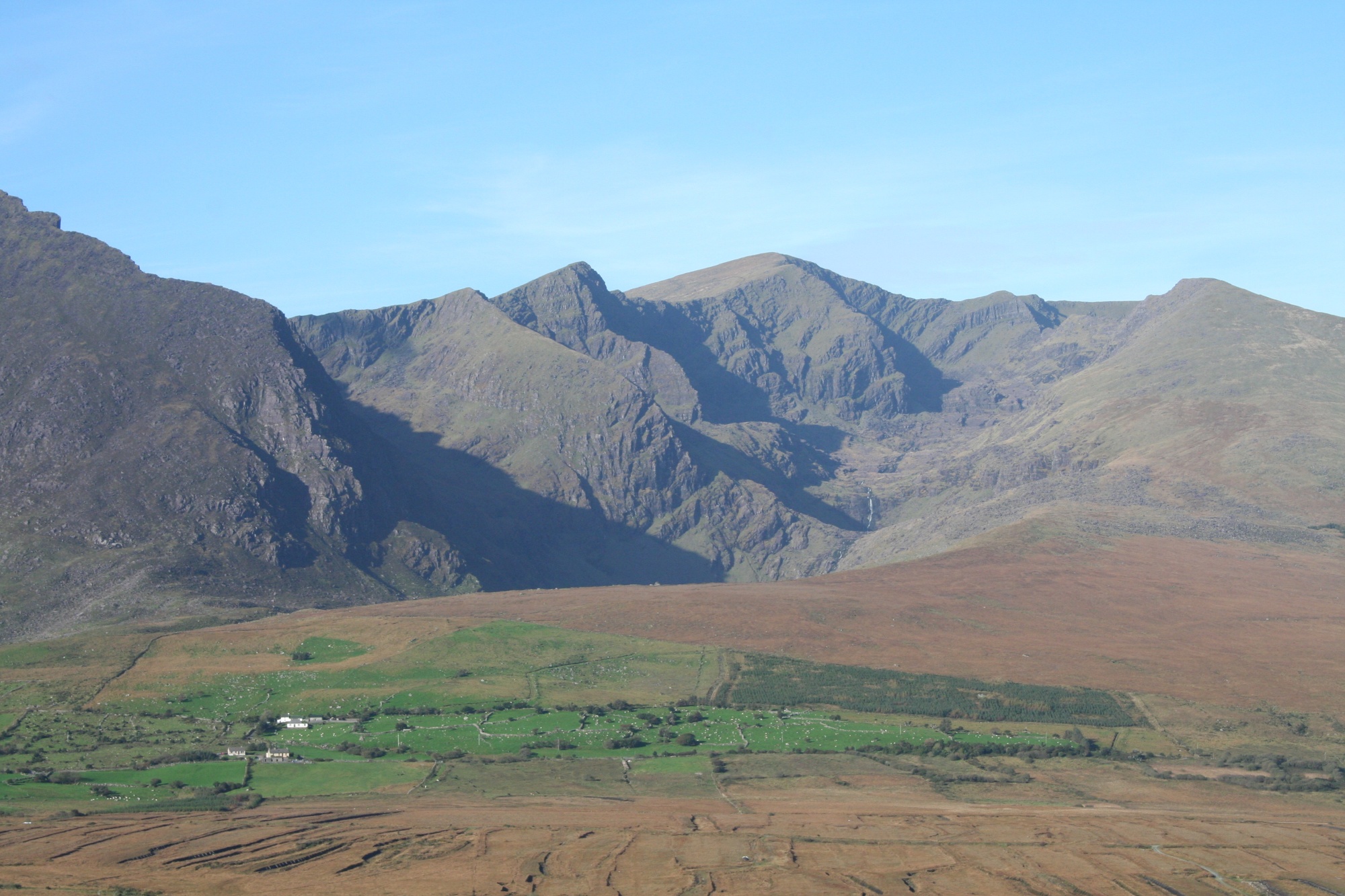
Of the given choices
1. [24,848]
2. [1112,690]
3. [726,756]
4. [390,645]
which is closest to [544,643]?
[390,645]

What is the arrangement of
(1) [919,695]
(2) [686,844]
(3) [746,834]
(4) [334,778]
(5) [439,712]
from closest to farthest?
→ (2) [686,844], (3) [746,834], (4) [334,778], (5) [439,712], (1) [919,695]

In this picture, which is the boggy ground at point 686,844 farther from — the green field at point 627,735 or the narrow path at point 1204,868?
the green field at point 627,735

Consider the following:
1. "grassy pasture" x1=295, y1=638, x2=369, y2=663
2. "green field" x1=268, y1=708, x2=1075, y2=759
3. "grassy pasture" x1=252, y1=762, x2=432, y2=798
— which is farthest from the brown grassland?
"grassy pasture" x1=295, y1=638, x2=369, y2=663

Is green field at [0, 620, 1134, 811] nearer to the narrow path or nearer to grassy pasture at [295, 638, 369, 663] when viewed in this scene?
grassy pasture at [295, 638, 369, 663]

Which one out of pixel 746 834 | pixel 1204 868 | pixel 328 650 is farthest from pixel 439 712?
pixel 1204 868

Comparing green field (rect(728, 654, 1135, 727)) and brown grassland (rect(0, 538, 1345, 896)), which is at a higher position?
brown grassland (rect(0, 538, 1345, 896))

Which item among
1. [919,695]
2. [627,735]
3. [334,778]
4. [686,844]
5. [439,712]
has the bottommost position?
[919,695]

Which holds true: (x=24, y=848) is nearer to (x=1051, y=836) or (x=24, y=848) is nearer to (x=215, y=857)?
(x=215, y=857)

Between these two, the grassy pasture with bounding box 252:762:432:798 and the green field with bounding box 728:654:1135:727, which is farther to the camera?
the green field with bounding box 728:654:1135:727

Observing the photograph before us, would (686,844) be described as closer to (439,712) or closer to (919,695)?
(439,712)
